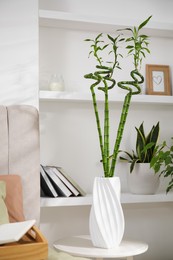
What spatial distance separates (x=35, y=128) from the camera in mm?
2682

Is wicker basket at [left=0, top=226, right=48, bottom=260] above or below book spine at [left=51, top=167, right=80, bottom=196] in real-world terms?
below

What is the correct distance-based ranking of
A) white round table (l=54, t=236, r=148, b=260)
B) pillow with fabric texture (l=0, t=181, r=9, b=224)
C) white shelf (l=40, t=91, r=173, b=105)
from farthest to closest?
1. white shelf (l=40, t=91, r=173, b=105)
2. white round table (l=54, t=236, r=148, b=260)
3. pillow with fabric texture (l=0, t=181, r=9, b=224)

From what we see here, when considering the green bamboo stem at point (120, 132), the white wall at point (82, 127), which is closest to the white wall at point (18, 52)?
the white wall at point (82, 127)

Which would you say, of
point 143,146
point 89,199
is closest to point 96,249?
point 89,199

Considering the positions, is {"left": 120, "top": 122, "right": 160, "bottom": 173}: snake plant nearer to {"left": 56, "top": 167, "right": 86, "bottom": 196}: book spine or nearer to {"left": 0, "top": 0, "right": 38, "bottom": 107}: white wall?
{"left": 56, "top": 167, "right": 86, "bottom": 196}: book spine

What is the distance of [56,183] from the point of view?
2.80 meters

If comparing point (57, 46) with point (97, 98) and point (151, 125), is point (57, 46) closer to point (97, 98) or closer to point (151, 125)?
point (97, 98)

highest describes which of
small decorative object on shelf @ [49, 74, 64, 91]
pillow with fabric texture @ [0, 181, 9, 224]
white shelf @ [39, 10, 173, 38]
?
white shelf @ [39, 10, 173, 38]

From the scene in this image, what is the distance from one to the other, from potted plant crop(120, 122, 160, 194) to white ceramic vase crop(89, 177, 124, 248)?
1.84 ft

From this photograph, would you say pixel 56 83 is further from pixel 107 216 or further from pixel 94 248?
pixel 94 248

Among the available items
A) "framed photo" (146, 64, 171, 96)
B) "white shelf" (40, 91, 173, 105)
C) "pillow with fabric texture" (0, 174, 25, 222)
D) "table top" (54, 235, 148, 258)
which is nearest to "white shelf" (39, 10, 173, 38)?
"framed photo" (146, 64, 171, 96)

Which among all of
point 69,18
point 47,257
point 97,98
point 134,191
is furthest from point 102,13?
point 47,257

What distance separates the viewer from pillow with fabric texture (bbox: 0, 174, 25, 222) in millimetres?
2301

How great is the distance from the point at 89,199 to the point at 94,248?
1.56ft
